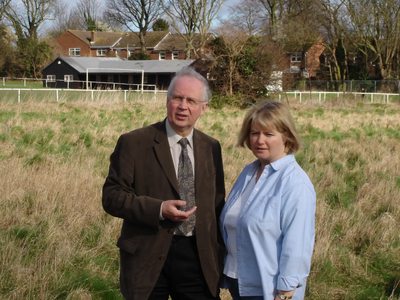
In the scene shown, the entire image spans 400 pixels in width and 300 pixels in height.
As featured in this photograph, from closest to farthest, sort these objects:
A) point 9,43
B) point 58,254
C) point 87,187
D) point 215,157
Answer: point 215,157
point 58,254
point 87,187
point 9,43

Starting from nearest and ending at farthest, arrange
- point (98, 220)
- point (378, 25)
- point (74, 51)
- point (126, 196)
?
point (126, 196), point (98, 220), point (378, 25), point (74, 51)

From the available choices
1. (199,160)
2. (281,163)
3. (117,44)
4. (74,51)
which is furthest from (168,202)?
(74,51)

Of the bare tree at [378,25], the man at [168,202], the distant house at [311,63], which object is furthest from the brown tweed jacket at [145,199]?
the distant house at [311,63]

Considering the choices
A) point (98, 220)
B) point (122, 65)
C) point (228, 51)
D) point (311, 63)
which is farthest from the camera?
point (122, 65)

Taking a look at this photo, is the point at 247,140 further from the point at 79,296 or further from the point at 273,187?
the point at 79,296

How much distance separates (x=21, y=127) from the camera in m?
10.3

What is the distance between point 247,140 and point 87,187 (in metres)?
3.45

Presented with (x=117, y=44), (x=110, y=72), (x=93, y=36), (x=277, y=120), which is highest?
(x=93, y=36)

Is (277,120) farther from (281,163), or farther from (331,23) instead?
(331,23)

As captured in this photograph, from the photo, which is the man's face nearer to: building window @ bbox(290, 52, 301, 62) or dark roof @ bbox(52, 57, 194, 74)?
dark roof @ bbox(52, 57, 194, 74)

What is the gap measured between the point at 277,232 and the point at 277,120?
1.89ft

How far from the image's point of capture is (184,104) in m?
2.48

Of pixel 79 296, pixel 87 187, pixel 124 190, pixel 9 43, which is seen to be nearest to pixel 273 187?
pixel 124 190

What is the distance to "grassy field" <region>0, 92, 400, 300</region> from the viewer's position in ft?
12.1
